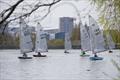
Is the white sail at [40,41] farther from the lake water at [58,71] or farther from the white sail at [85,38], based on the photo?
the lake water at [58,71]

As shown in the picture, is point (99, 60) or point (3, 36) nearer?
point (3, 36)

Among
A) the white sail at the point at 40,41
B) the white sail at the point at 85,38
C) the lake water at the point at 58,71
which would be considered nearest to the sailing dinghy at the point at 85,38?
the white sail at the point at 85,38

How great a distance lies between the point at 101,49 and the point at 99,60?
1177 millimetres

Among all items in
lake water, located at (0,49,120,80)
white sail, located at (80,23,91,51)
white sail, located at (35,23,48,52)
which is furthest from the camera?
white sail, located at (35,23,48,52)

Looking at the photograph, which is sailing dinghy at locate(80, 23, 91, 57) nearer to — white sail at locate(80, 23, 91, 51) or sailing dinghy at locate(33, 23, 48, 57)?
white sail at locate(80, 23, 91, 51)

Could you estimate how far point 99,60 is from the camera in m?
42.9

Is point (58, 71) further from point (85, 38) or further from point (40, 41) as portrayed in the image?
point (40, 41)

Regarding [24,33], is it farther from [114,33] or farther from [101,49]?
[114,33]

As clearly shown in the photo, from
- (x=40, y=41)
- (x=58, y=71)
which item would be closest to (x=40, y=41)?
(x=40, y=41)

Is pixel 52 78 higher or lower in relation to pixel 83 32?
lower

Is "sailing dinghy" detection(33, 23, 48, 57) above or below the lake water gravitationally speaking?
above

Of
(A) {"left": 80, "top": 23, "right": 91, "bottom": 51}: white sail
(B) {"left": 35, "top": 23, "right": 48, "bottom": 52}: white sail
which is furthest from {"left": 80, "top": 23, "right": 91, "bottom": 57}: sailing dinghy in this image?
(B) {"left": 35, "top": 23, "right": 48, "bottom": 52}: white sail

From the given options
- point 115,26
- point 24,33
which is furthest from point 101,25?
point 24,33

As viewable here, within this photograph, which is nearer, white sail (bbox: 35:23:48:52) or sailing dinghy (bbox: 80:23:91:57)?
sailing dinghy (bbox: 80:23:91:57)
